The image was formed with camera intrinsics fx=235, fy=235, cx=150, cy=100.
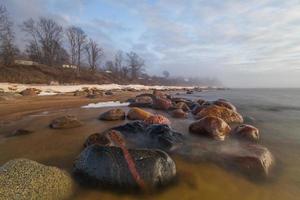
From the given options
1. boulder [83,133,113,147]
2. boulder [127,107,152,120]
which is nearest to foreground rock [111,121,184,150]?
boulder [83,133,113,147]

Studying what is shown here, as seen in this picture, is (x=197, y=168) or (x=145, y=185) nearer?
(x=145, y=185)

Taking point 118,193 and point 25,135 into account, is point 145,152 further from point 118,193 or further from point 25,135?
point 25,135

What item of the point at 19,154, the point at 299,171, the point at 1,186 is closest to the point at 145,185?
the point at 1,186

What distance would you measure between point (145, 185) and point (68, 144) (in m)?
2.98

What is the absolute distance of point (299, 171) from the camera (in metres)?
5.17

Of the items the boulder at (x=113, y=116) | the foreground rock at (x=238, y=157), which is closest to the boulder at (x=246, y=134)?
the foreground rock at (x=238, y=157)

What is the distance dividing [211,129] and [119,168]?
404 cm

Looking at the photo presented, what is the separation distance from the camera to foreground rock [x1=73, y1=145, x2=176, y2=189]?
3979 mm

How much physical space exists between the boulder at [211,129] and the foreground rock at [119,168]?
3168mm

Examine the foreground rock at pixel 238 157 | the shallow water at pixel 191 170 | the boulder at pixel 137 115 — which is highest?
the boulder at pixel 137 115

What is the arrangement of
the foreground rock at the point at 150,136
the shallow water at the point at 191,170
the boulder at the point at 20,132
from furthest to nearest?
the boulder at the point at 20,132 → the foreground rock at the point at 150,136 → the shallow water at the point at 191,170

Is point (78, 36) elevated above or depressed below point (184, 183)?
above

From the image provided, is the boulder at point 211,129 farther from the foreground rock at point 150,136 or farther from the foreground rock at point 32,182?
the foreground rock at point 32,182

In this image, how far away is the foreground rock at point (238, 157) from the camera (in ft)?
16.1
